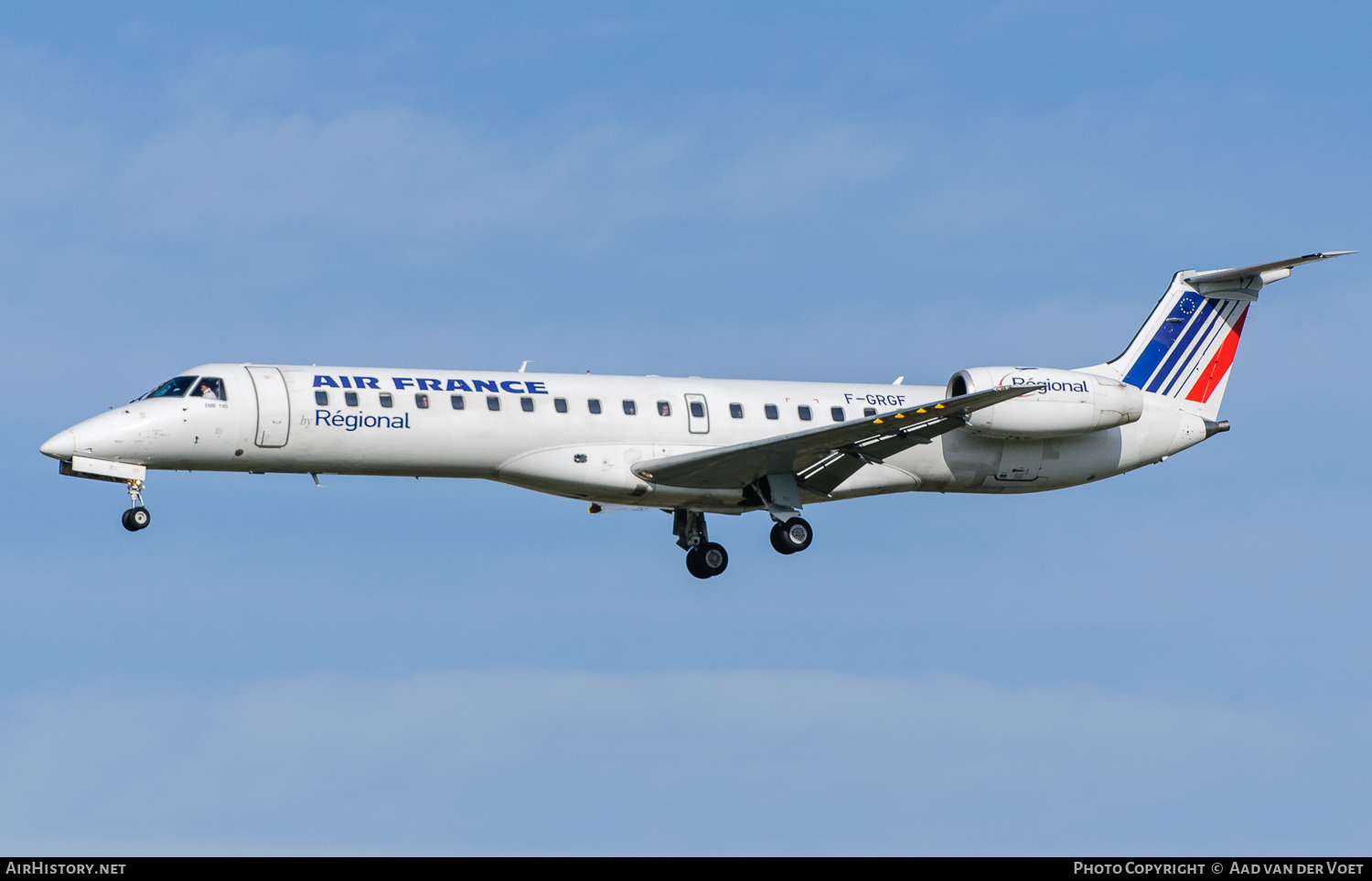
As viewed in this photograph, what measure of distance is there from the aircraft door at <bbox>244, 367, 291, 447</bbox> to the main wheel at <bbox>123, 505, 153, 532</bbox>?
2.20 meters

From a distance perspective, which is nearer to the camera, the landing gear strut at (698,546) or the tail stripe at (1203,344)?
the landing gear strut at (698,546)

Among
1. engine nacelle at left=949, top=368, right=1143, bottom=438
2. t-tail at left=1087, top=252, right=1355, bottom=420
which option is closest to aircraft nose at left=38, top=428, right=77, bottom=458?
engine nacelle at left=949, top=368, right=1143, bottom=438

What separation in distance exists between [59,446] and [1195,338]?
22282 millimetres

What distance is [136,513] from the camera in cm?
3027

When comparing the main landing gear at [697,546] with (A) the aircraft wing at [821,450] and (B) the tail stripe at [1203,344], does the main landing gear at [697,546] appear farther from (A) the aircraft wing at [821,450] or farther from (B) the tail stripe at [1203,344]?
A: (B) the tail stripe at [1203,344]

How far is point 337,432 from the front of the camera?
1224 inches

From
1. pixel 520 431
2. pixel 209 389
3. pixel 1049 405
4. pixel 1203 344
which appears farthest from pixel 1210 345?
pixel 209 389

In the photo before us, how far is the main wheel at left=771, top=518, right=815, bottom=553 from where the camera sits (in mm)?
33625

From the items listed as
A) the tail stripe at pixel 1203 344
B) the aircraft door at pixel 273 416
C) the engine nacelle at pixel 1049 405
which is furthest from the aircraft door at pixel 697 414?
the tail stripe at pixel 1203 344

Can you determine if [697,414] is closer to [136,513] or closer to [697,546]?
[697,546]

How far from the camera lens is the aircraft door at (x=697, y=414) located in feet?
110

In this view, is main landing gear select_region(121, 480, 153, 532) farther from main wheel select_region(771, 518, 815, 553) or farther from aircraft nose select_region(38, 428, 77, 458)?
main wheel select_region(771, 518, 815, 553)

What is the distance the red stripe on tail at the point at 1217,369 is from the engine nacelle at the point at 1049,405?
10.3 feet
